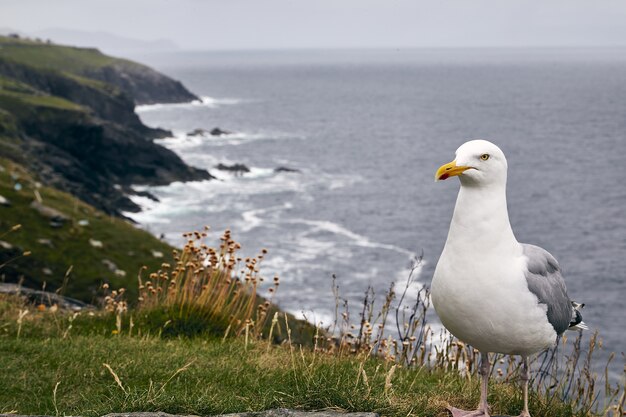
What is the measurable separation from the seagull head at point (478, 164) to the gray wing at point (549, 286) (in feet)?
2.30

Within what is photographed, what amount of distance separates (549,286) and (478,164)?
3.75 feet

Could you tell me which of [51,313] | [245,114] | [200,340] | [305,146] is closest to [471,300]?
[200,340]

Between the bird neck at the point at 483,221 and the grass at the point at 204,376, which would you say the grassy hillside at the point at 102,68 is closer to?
the grass at the point at 204,376

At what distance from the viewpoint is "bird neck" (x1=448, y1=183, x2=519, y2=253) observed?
5.77 metres

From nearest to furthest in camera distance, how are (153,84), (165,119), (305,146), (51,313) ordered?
(51,313) → (305,146) → (165,119) → (153,84)

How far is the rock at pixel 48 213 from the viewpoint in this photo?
87.9 ft

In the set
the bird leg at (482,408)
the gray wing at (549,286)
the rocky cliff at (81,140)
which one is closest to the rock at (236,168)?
the rocky cliff at (81,140)

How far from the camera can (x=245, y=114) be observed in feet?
509

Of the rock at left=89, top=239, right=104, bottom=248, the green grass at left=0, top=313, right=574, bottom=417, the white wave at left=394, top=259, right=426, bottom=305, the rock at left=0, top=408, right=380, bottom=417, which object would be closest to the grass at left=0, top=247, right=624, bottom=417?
the green grass at left=0, top=313, right=574, bottom=417

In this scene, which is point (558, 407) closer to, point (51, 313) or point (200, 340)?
point (200, 340)

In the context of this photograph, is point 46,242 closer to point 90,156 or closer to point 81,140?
point 90,156

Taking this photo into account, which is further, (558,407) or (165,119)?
(165,119)

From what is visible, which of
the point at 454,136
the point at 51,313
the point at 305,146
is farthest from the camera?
the point at 454,136

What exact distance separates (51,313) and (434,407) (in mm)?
6005
